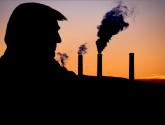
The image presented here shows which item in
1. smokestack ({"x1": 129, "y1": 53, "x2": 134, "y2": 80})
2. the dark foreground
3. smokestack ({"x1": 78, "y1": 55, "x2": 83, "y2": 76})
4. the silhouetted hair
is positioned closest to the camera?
the dark foreground

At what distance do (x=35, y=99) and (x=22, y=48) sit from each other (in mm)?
998

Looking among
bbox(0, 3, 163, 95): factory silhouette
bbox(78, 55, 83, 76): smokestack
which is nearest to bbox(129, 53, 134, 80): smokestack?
bbox(78, 55, 83, 76): smokestack

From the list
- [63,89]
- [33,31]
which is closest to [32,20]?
[33,31]

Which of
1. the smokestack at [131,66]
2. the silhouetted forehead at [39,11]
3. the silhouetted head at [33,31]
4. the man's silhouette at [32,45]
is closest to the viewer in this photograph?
the man's silhouette at [32,45]

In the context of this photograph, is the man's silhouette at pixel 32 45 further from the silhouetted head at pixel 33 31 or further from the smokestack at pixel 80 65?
the smokestack at pixel 80 65

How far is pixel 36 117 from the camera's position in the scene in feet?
11.6

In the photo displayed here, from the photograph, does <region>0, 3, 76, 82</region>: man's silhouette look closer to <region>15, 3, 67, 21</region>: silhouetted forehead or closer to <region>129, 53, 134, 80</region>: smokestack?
<region>15, 3, 67, 21</region>: silhouetted forehead

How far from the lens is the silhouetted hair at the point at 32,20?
4611 millimetres

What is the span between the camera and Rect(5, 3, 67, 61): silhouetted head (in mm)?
4422

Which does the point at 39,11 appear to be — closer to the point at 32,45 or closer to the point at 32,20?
the point at 32,20

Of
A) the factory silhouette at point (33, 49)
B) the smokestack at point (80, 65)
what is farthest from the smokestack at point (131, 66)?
the factory silhouette at point (33, 49)

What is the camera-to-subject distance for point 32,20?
4.74m

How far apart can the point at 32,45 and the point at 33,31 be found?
0.29 m

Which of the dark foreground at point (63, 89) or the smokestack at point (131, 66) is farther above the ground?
the smokestack at point (131, 66)
